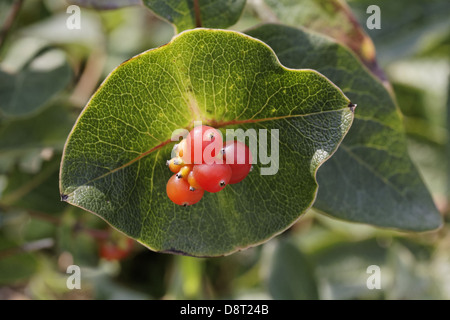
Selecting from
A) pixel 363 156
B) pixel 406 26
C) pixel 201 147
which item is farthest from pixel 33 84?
pixel 406 26

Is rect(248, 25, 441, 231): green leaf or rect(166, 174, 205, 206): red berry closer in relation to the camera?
rect(166, 174, 205, 206): red berry

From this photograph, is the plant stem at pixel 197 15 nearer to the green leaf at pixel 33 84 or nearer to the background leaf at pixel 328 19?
the background leaf at pixel 328 19

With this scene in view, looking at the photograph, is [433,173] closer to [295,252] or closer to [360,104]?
[295,252]

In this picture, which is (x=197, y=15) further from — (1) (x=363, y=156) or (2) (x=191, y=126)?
(1) (x=363, y=156)

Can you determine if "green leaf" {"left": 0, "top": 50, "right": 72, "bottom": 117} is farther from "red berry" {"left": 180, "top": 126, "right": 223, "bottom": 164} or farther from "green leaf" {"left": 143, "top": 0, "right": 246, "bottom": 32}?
"red berry" {"left": 180, "top": 126, "right": 223, "bottom": 164}

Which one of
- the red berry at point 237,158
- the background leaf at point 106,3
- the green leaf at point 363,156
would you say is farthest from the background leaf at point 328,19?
the red berry at point 237,158

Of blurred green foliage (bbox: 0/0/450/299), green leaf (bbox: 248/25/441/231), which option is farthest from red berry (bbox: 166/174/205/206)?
blurred green foliage (bbox: 0/0/450/299)

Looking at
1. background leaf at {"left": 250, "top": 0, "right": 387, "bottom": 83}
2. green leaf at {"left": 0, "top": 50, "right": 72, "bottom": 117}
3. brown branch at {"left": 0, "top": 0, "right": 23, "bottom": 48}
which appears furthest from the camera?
brown branch at {"left": 0, "top": 0, "right": 23, "bottom": 48}
